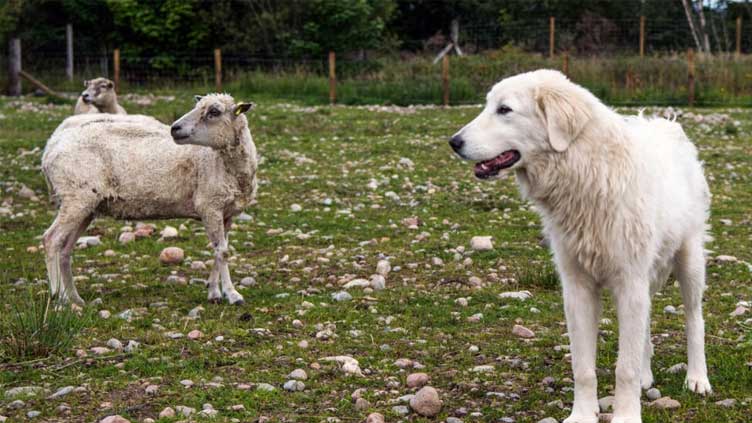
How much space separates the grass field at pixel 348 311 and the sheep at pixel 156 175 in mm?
271

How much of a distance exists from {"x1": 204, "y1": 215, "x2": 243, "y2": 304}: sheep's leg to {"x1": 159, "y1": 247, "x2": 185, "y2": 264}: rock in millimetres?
1348

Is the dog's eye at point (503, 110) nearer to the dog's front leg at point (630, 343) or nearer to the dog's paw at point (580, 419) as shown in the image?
the dog's front leg at point (630, 343)

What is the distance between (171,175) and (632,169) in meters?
5.06

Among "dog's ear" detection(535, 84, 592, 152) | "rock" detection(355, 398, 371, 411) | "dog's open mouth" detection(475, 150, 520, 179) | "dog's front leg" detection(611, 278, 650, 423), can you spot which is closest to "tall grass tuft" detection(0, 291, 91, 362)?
"rock" detection(355, 398, 371, 411)

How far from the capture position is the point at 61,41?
1645 inches

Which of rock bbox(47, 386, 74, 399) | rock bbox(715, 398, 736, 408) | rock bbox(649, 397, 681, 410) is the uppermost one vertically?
rock bbox(47, 386, 74, 399)

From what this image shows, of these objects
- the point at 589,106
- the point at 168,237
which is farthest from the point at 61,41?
the point at 589,106

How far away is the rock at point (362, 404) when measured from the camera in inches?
230

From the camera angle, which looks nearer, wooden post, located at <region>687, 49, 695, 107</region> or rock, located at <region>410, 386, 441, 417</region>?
rock, located at <region>410, 386, 441, 417</region>

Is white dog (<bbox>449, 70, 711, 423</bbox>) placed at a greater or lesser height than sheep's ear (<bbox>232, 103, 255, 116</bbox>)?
lesser

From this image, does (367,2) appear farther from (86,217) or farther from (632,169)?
(632,169)

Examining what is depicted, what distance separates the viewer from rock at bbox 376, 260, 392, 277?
961 centimetres

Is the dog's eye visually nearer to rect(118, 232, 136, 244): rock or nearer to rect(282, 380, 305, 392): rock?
rect(282, 380, 305, 392): rock

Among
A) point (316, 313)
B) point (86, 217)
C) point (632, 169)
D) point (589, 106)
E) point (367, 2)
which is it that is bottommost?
point (316, 313)
